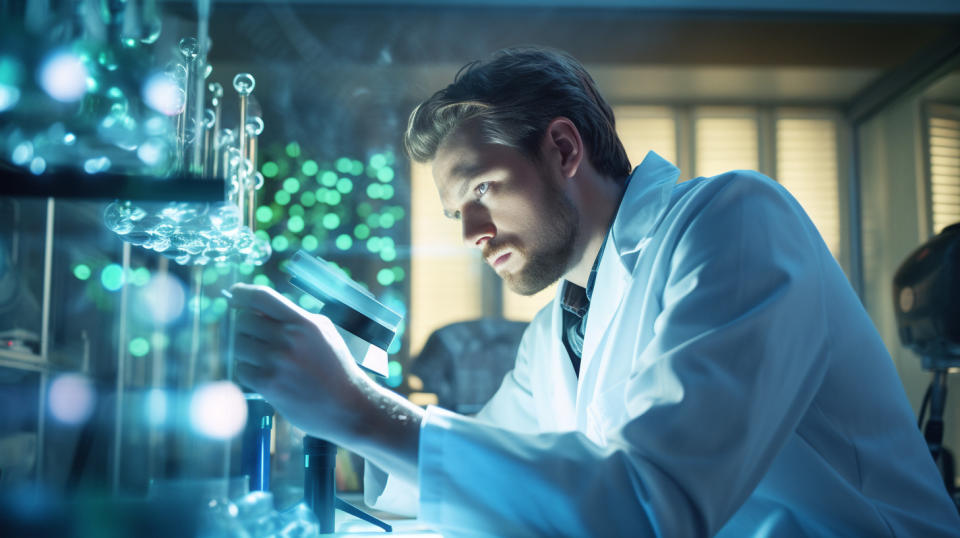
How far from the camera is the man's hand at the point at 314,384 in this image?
2.15ft

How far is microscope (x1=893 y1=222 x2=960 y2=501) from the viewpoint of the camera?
5.31 feet

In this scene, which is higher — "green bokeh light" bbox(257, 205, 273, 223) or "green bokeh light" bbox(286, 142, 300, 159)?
"green bokeh light" bbox(286, 142, 300, 159)

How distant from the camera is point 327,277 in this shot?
0.81m

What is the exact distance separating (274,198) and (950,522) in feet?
9.42

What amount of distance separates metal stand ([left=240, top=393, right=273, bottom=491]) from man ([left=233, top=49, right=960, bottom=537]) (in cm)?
24

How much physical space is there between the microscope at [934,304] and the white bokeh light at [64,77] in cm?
181

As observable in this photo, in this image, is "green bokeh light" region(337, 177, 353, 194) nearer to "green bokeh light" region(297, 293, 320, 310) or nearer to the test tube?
"green bokeh light" region(297, 293, 320, 310)

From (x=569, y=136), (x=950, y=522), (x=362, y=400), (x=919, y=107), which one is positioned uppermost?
(x=919, y=107)

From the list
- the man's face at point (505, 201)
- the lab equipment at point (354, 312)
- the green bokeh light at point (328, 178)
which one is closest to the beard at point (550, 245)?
the man's face at point (505, 201)

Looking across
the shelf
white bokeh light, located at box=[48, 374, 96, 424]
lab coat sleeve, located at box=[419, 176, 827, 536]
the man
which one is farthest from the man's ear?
white bokeh light, located at box=[48, 374, 96, 424]

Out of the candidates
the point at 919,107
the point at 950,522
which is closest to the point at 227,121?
the point at 950,522

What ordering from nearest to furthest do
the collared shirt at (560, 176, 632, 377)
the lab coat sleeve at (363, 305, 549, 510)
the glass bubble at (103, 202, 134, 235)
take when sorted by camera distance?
the glass bubble at (103, 202, 134, 235) → the collared shirt at (560, 176, 632, 377) → the lab coat sleeve at (363, 305, 549, 510)

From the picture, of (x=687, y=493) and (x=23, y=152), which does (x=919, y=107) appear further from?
(x=23, y=152)

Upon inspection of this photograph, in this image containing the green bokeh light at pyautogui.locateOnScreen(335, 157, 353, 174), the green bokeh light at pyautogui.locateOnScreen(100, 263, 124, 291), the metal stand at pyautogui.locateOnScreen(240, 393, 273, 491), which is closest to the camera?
the metal stand at pyautogui.locateOnScreen(240, 393, 273, 491)
